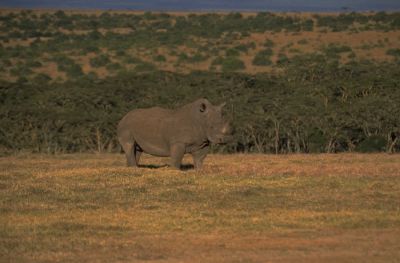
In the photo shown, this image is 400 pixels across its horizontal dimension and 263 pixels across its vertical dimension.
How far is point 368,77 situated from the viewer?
36.6m

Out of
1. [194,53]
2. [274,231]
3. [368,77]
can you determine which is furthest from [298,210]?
[194,53]

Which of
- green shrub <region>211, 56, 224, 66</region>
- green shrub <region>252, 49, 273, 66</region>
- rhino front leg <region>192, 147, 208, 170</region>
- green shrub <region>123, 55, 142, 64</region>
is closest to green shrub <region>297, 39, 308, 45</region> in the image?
green shrub <region>252, 49, 273, 66</region>

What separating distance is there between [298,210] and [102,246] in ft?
10.9

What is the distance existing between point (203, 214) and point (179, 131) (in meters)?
5.54

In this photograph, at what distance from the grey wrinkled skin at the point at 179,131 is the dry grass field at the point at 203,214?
512 millimetres

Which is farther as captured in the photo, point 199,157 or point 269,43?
point 269,43

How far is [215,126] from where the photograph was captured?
18.1 m

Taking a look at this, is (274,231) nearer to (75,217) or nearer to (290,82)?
(75,217)

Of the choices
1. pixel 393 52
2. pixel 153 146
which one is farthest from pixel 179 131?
pixel 393 52

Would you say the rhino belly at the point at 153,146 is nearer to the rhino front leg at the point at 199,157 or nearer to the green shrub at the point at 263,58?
the rhino front leg at the point at 199,157

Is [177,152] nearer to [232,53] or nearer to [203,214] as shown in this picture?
[203,214]

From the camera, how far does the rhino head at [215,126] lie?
59.3 ft

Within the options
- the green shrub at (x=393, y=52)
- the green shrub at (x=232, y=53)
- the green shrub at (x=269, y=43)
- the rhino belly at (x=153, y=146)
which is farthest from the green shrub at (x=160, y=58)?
the rhino belly at (x=153, y=146)

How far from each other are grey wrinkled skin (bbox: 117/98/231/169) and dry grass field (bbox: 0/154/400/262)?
51 centimetres
